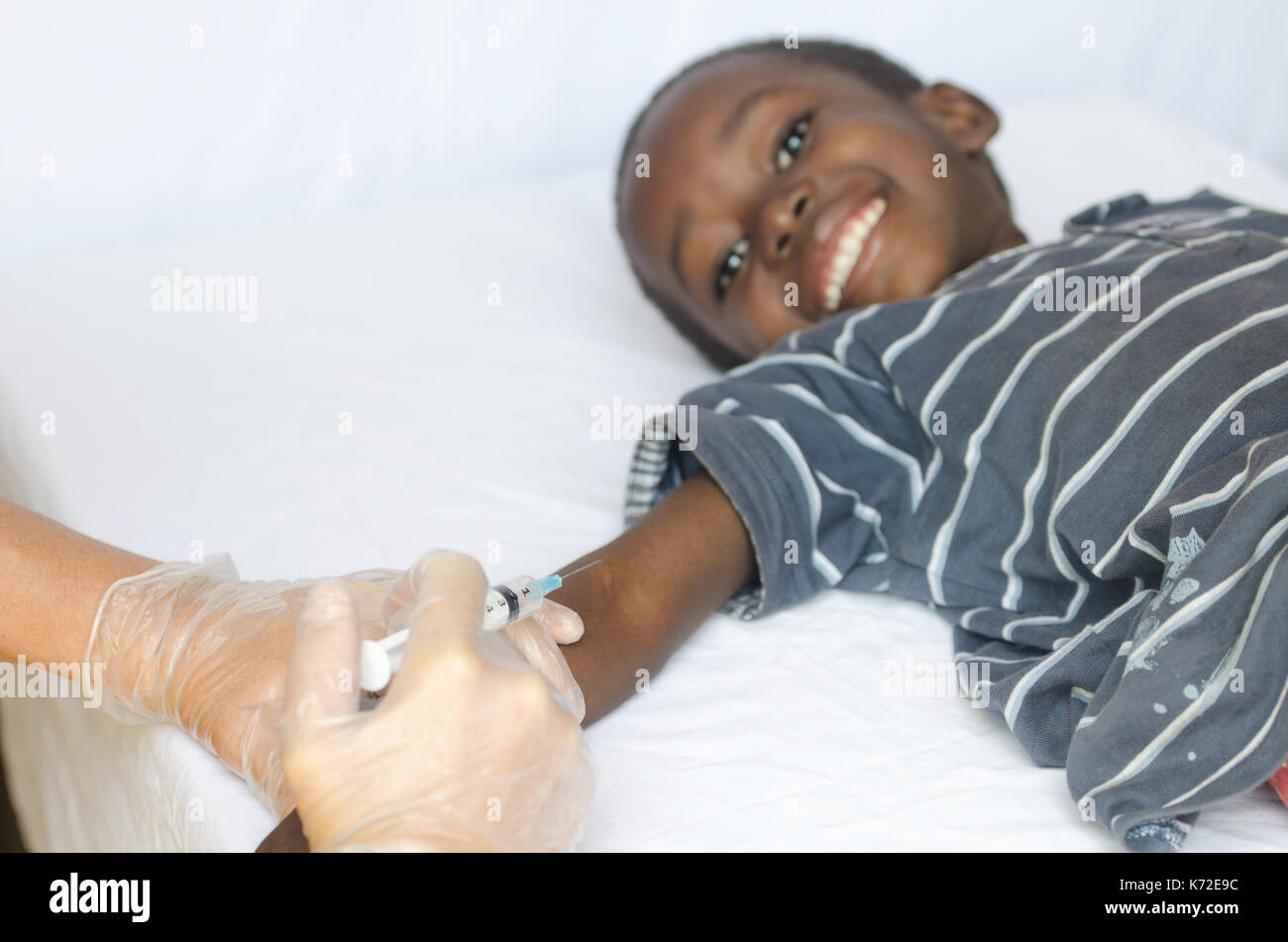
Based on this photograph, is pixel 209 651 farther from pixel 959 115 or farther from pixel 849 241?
pixel 959 115

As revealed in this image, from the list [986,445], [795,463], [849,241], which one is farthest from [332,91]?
[986,445]

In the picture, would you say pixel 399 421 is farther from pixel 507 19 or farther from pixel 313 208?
pixel 507 19

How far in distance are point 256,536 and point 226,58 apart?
0.80 meters

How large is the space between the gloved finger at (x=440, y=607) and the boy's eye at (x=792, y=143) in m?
0.80

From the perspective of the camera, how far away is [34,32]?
57.3 inches

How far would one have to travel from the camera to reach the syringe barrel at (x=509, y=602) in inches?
28.7

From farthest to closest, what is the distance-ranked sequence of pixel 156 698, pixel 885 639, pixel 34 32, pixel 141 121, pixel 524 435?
pixel 141 121, pixel 34 32, pixel 524 435, pixel 885 639, pixel 156 698

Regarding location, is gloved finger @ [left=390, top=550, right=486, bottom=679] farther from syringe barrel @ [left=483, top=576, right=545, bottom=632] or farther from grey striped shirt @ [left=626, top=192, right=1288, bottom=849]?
grey striped shirt @ [left=626, top=192, right=1288, bottom=849]

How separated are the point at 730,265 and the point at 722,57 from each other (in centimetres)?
28

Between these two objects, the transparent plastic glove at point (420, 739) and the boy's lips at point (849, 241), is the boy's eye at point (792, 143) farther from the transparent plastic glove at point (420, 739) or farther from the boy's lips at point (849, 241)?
the transparent plastic glove at point (420, 739)

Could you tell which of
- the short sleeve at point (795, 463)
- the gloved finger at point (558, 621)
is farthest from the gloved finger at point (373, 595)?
the short sleeve at point (795, 463)

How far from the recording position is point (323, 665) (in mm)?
639
